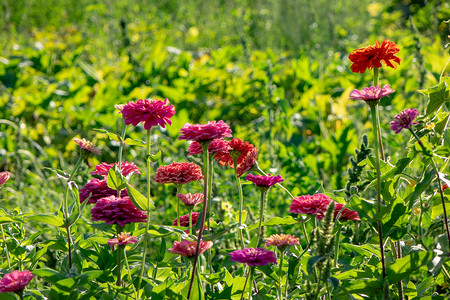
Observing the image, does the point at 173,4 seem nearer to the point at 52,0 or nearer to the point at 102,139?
the point at 52,0

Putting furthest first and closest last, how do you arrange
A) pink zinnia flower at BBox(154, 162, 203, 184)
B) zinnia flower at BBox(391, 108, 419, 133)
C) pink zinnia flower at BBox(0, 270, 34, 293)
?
pink zinnia flower at BBox(154, 162, 203, 184) < zinnia flower at BBox(391, 108, 419, 133) < pink zinnia flower at BBox(0, 270, 34, 293)

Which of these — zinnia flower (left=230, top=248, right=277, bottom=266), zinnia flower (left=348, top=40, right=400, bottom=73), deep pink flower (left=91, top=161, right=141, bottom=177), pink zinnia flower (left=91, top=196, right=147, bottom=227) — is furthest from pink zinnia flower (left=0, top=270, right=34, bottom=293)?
zinnia flower (left=348, top=40, right=400, bottom=73)

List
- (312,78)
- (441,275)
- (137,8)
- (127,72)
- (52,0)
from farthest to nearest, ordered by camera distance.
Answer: (52,0) → (137,8) → (127,72) → (312,78) → (441,275)

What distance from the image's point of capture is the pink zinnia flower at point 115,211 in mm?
880

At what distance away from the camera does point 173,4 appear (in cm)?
538

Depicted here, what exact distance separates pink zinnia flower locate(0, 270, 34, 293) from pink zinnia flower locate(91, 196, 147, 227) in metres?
0.16

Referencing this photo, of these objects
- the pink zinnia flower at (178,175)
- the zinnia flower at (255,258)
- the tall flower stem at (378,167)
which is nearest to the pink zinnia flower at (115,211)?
the pink zinnia flower at (178,175)

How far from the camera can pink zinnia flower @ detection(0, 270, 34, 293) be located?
781mm

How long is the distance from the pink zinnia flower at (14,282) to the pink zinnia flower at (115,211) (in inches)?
6.2

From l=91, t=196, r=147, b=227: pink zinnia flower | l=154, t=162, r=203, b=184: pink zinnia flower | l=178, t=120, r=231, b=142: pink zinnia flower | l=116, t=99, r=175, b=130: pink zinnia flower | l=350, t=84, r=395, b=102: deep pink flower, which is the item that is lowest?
l=91, t=196, r=147, b=227: pink zinnia flower

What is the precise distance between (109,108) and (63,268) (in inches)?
69.0

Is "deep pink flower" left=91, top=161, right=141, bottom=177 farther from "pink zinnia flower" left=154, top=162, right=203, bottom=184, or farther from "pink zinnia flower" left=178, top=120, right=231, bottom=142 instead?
"pink zinnia flower" left=178, top=120, right=231, bottom=142

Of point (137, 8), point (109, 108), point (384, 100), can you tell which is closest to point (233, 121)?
point (109, 108)

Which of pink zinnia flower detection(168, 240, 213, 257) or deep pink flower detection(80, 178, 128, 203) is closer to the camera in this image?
pink zinnia flower detection(168, 240, 213, 257)
